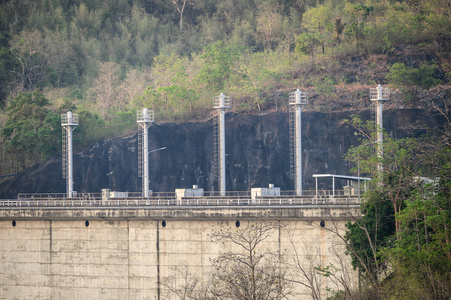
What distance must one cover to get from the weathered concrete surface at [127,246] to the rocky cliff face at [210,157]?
2967 centimetres

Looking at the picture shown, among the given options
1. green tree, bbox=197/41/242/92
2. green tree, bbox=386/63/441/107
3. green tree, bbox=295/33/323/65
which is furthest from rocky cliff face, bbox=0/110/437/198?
green tree, bbox=295/33/323/65

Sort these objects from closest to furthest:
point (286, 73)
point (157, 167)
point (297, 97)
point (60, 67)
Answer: point (297, 97) < point (157, 167) < point (286, 73) < point (60, 67)

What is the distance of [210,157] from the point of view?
312 ft

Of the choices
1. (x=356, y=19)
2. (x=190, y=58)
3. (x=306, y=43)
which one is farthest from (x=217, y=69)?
(x=190, y=58)

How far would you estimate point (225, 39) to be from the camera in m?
143

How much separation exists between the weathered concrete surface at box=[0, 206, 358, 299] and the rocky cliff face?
29.7 metres

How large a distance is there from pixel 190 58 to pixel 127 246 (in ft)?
290

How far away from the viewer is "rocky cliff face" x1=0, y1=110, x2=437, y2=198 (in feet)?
296

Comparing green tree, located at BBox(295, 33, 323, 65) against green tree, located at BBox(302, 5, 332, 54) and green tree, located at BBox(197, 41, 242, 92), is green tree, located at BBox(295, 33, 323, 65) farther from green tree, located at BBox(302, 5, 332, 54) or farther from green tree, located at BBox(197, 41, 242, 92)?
green tree, located at BBox(302, 5, 332, 54)

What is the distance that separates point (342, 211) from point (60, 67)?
94.9 meters

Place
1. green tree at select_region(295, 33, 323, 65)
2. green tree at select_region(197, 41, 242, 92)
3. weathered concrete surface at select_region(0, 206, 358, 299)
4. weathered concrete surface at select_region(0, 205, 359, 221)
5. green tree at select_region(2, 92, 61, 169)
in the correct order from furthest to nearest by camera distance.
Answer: green tree at select_region(197, 41, 242, 92) < green tree at select_region(295, 33, 323, 65) < green tree at select_region(2, 92, 61, 169) < weathered concrete surface at select_region(0, 206, 358, 299) < weathered concrete surface at select_region(0, 205, 359, 221)

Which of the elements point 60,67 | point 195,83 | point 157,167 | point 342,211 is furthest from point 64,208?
point 60,67

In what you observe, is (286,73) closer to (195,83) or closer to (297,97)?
(195,83)

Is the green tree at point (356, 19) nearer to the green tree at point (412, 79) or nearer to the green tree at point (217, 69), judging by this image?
the green tree at point (412, 79)
